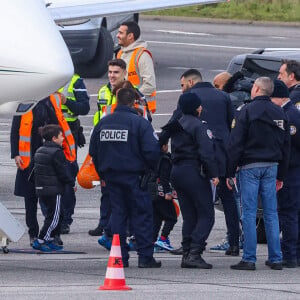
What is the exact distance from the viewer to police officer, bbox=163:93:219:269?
1327cm

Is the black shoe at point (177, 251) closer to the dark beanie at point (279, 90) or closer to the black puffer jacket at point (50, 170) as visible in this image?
the black puffer jacket at point (50, 170)

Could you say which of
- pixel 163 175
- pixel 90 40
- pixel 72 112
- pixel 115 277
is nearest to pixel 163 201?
pixel 163 175

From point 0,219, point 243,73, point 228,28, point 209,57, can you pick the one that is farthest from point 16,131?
point 228,28

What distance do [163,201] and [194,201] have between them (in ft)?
2.63

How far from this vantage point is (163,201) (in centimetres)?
1414

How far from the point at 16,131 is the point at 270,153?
3.07 meters

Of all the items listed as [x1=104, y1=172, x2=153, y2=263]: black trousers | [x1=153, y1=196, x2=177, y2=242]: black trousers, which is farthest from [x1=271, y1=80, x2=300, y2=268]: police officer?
[x1=104, y1=172, x2=153, y2=263]: black trousers

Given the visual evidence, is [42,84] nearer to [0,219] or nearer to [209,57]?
[0,219]

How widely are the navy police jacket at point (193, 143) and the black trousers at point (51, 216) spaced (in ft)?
4.90

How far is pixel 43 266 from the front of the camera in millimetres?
13305

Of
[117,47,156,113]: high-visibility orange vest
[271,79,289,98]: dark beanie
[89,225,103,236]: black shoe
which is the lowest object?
[89,225,103,236]: black shoe

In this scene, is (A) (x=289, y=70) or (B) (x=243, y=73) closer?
(A) (x=289, y=70)

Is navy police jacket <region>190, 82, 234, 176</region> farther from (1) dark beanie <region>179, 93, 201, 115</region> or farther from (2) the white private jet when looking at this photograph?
(2) the white private jet

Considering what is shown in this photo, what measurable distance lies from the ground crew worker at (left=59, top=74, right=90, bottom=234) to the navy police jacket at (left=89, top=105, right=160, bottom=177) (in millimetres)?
2193
